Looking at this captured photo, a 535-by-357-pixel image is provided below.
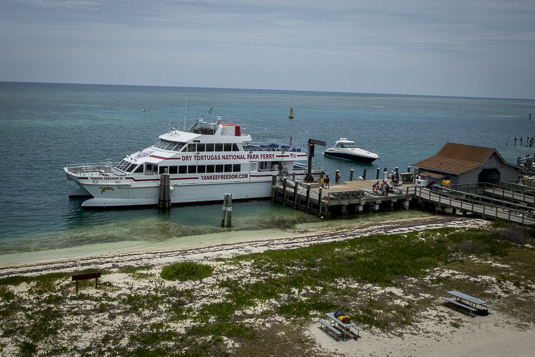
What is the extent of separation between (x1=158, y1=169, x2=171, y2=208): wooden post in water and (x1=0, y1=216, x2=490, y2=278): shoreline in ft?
28.0

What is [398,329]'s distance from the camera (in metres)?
14.9

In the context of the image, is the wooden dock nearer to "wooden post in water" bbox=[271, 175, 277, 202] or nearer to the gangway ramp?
"wooden post in water" bbox=[271, 175, 277, 202]

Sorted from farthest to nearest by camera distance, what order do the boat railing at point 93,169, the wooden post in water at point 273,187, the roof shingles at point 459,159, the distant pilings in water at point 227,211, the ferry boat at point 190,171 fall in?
the wooden post in water at point 273,187
the roof shingles at point 459,159
the boat railing at point 93,169
the ferry boat at point 190,171
the distant pilings in water at point 227,211

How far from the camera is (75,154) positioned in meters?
54.9

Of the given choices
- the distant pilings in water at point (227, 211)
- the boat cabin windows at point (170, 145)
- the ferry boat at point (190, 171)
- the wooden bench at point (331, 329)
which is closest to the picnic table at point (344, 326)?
the wooden bench at point (331, 329)

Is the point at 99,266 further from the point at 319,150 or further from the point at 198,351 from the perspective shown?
the point at 319,150

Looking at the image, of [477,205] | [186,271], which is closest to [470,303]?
[186,271]

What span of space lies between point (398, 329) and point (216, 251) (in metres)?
10.9

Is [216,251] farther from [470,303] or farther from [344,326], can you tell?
[470,303]

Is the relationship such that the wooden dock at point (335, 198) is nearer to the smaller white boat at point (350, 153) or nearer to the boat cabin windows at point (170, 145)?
the boat cabin windows at point (170, 145)

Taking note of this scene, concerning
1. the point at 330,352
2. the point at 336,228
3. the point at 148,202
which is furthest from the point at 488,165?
the point at 330,352

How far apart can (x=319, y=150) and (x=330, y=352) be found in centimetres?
6009

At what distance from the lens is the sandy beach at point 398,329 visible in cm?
1373

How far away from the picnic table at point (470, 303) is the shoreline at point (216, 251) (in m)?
9.45
